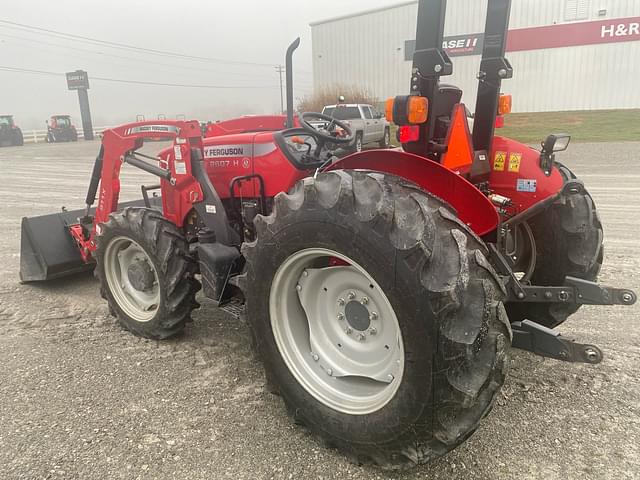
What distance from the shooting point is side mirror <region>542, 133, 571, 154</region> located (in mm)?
2871

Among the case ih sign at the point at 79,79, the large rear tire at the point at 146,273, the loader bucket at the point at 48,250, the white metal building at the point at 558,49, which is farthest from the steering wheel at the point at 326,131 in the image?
the case ih sign at the point at 79,79

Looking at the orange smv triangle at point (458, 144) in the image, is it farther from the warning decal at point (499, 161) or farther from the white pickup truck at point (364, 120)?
the white pickup truck at point (364, 120)

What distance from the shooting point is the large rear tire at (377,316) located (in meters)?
1.92

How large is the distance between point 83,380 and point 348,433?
6.06ft

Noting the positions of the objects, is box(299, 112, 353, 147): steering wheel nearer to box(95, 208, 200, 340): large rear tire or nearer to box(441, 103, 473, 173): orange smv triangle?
box(441, 103, 473, 173): orange smv triangle

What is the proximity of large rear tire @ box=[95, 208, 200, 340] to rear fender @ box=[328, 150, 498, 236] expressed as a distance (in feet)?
5.40

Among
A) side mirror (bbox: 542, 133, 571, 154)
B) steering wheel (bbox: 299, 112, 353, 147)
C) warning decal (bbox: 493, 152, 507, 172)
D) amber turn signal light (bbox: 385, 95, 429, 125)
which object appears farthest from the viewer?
steering wheel (bbox: 299, 112, 353, 147)

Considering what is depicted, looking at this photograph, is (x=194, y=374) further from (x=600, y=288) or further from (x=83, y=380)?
(x=600, y=288)

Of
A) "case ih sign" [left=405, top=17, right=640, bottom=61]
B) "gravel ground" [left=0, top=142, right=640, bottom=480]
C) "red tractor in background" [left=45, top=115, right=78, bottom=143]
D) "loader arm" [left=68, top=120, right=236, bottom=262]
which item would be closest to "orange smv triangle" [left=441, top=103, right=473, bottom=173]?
"gravel ground" [left=0, top=142, right=640, bottom=480]

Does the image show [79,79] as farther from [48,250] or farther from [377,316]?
[377,316]

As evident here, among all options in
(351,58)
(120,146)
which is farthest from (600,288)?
(351,58)

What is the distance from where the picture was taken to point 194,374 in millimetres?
3205

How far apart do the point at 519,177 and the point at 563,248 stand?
509 mm

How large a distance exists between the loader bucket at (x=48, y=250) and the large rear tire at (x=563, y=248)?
4.05m
